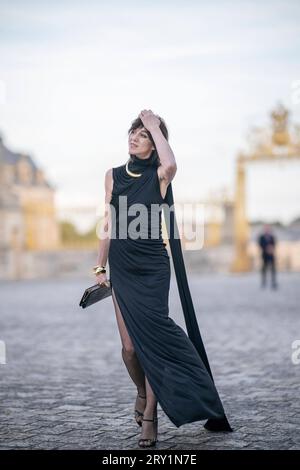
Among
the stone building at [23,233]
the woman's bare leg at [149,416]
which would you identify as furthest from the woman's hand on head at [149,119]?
the stone building at [23,233]

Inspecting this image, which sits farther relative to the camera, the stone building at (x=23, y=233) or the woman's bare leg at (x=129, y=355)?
the stone building at (x=23, y=233)

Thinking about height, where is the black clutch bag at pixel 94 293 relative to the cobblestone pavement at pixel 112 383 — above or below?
above

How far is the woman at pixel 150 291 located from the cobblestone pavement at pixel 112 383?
0.25 m

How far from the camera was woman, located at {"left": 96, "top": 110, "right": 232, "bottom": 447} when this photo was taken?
15.0 feet

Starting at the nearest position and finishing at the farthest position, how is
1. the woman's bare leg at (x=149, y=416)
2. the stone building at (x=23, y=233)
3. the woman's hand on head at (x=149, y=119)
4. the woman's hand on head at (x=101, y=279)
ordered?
the woman's bare leg at (x=149, y=416) → the woman's hand on head at (x=149, y=119) → the woman's hand on head at (x=101, y=279) → the stone building at (x=23, y=233)

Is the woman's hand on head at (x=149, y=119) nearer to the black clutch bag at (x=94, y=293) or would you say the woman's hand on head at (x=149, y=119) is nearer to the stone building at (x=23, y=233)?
the black clutch bag at (x=94, y=293)

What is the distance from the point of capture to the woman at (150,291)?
4586mm

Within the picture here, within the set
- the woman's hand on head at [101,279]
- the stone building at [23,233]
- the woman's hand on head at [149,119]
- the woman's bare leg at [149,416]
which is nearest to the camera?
the woman's bare leg at [149,416]

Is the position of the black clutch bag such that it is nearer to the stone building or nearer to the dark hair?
the dark hair

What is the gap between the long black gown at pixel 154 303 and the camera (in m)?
4.58

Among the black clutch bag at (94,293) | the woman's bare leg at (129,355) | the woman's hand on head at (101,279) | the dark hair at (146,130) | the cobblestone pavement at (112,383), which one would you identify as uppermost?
the dark hair at (146,130)

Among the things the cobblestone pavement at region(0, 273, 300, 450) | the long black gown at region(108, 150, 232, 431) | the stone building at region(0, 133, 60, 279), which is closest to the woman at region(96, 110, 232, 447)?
the long black gown at region(108, 150, 232, 431)

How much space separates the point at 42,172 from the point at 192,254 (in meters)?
A: 26.6

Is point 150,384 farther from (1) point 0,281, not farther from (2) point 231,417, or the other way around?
(1) point 0,281
